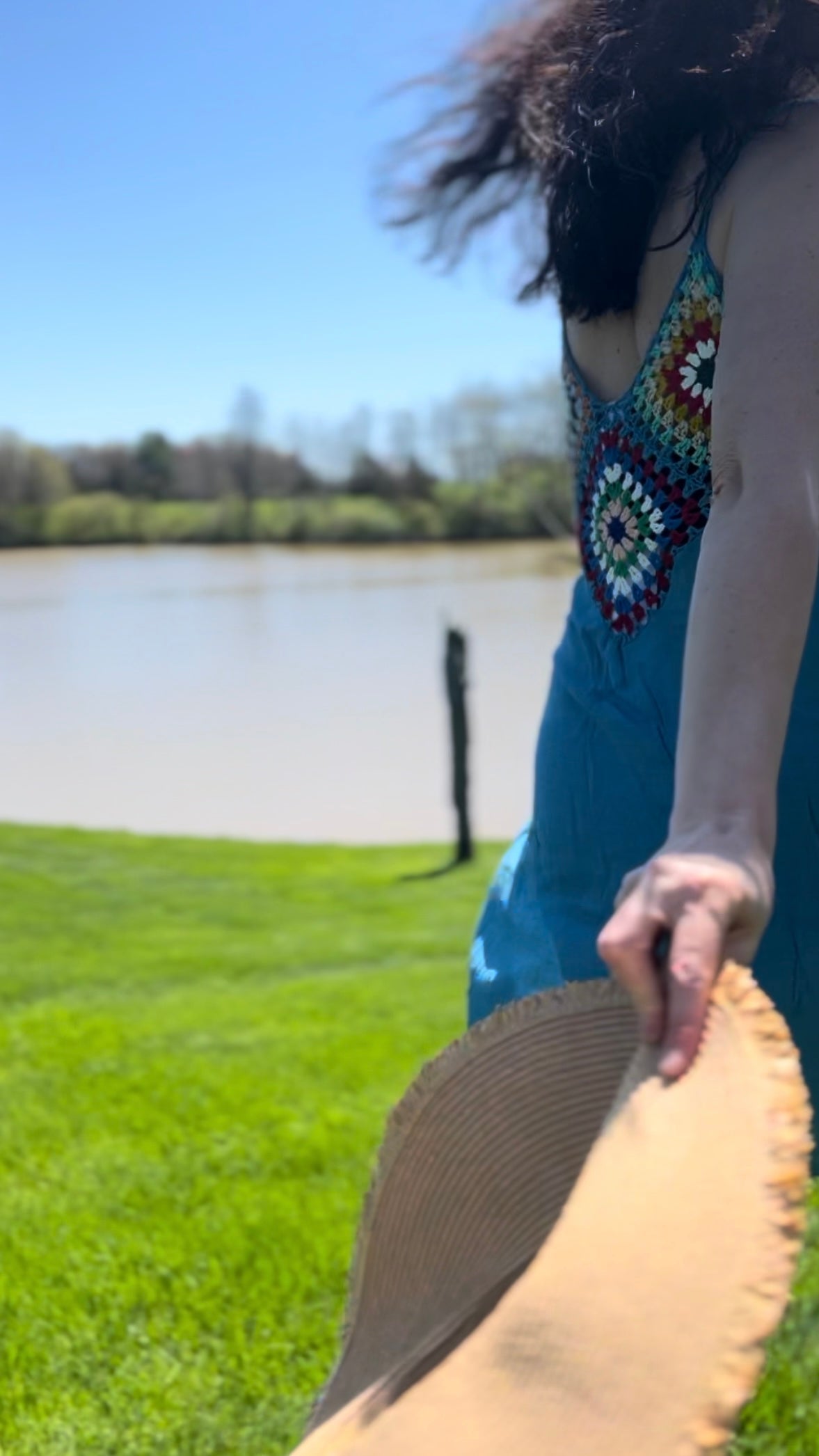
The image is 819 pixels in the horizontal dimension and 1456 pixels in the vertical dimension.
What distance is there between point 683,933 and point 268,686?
49.5 ft

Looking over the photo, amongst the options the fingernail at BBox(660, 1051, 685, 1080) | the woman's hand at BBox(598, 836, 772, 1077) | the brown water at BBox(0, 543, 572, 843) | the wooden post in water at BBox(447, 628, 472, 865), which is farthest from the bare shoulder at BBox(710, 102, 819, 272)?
the wooden post in water at BBox(447, 628, 472, 865)

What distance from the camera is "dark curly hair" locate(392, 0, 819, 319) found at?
94 centimetres

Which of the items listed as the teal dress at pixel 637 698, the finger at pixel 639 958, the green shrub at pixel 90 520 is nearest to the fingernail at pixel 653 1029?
the finger at pixel 639 958

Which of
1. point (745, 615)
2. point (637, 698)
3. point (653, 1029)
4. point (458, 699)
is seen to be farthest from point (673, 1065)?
point (458, 699)

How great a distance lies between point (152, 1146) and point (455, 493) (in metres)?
20.3

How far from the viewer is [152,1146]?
2.95 metres

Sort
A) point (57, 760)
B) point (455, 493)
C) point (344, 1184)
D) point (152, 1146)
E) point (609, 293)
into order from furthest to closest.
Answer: point (455, 493) → point (57, 760) → point (152, 1146) → point (344, 1184) → point (609, 293)

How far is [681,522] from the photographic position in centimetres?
104

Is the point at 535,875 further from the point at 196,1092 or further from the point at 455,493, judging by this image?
the point at 455,493

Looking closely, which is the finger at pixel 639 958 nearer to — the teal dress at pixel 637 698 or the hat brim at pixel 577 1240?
the hat brim at pixel 577 1240

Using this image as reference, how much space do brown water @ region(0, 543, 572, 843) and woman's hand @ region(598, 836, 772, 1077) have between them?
5541mm

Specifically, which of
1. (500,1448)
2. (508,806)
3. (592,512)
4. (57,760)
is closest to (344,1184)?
(592,512)

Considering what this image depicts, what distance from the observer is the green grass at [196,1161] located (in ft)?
6.68

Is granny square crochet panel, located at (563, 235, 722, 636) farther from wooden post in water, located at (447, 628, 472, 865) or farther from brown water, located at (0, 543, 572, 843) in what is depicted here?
wooden post in water, located at (447, 628, 472, 865)
